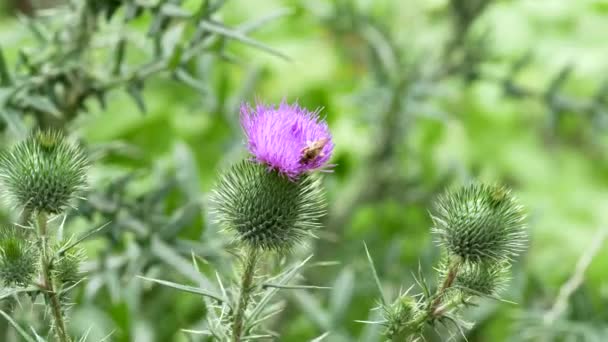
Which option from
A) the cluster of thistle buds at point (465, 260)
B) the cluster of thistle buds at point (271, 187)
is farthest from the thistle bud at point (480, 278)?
the cluster of thistle buds at point (271, 187)

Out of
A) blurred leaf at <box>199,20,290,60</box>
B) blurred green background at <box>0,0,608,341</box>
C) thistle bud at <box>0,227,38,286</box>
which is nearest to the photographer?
thistle bud at <box>0,227,38,286</box>

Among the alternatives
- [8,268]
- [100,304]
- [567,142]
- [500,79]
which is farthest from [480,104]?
[8,268]

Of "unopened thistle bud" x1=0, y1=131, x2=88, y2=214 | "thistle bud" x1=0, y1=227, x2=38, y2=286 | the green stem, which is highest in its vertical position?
"unopened thistle bud" x1=0, y1=131, x2=88, y2=214

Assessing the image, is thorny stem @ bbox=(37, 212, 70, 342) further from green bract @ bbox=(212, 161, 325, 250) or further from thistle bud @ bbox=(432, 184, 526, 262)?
thistle bud @ bbox=(432, 184, 526, 262)

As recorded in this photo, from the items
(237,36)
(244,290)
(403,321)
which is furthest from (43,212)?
(237,36)

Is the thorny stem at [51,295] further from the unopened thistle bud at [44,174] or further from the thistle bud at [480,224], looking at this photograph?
the thistle bud at [480,224]

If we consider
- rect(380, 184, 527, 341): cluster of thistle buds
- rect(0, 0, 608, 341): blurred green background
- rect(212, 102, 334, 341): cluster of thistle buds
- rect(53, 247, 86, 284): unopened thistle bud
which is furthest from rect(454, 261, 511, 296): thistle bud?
rect(0, 0, 608, 341): blurred green background

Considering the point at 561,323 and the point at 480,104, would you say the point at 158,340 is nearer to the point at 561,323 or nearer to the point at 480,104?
the point at 561,323

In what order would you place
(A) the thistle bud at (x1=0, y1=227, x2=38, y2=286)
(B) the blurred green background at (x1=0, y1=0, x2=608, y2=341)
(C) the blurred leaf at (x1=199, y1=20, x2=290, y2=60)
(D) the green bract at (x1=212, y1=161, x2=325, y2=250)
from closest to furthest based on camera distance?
1. (A) the thistle bud at (x1=0, y1=227, x2=38, y2=286)
2. (D) the green bract at (x1=212, y1=161, x2=325, y2=250)
3. (C) the blurred leaf at (x1=199, y1=20, x2=290, y2=60)
4. (B) the blurred green background at (x1=0, y1=0, x2=608, y2=341)
